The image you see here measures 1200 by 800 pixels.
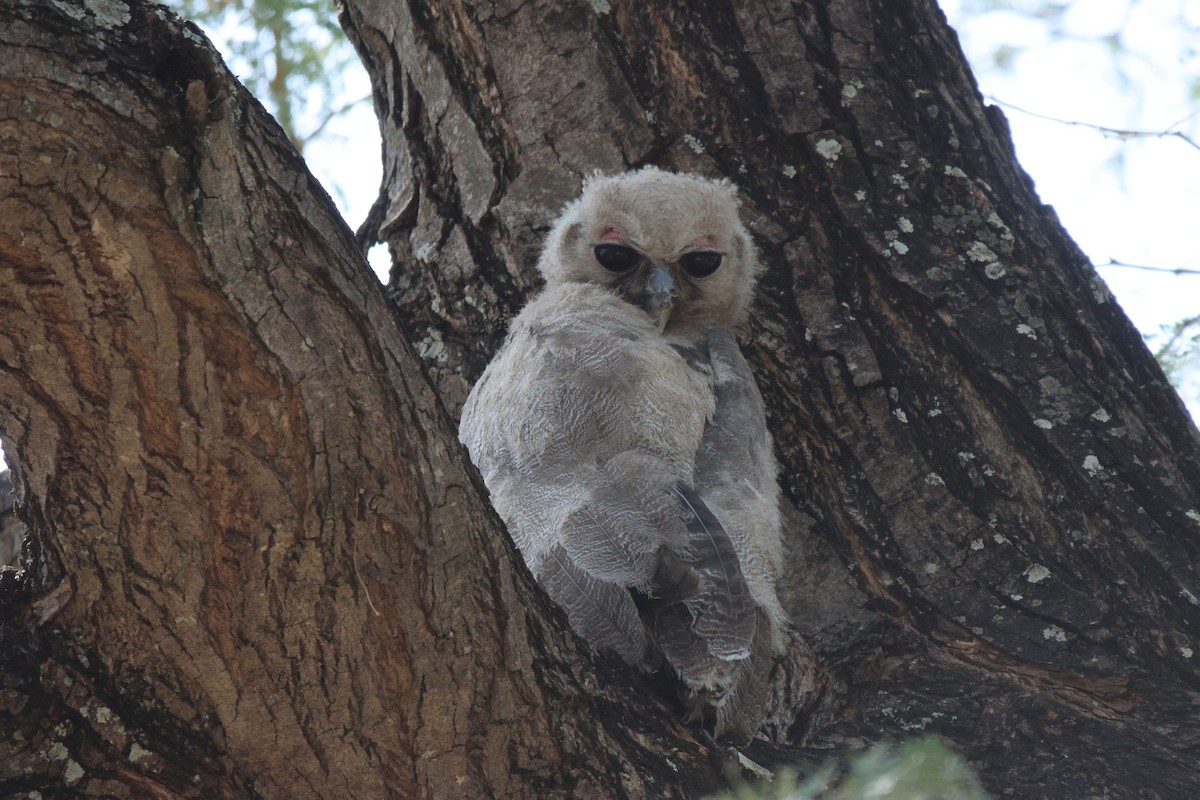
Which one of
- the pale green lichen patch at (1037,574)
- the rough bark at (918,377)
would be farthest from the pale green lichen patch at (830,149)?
the pale green lichen patch at (1037,574)

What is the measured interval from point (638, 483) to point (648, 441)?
20 centimetres

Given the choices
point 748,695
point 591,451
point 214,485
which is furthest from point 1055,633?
point 214,485

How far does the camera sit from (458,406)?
135 inches

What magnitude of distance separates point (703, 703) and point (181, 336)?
4.37 ft

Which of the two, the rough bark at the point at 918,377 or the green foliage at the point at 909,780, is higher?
the rough bark at the point at 918,377

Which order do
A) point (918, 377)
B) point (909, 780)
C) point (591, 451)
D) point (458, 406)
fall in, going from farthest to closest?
point (458, 406)
point (918, 377)
point (591, 451)
point (909, 780)

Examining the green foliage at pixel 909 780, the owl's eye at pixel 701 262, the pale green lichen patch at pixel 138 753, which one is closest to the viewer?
the green foliage at pixel 909 780

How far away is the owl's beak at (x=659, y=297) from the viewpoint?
3.16m

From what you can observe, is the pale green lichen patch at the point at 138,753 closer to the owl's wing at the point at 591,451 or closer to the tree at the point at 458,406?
the tree at the point at 458,406

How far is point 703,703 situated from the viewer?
2422mm

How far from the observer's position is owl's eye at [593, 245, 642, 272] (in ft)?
10.8

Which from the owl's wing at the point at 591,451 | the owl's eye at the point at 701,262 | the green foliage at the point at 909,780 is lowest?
the green foliage at the point at 909,780

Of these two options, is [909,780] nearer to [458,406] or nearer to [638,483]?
[638,483]

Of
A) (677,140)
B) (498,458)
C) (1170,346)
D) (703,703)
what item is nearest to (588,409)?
(498,458)
